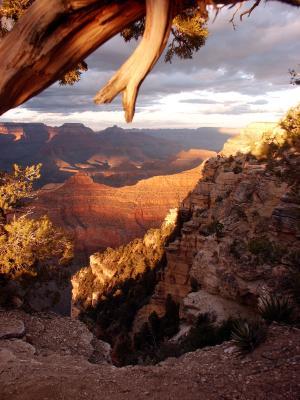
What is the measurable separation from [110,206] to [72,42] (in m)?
78.8

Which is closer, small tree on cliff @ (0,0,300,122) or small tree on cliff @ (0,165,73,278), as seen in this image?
small tree on cliff @ (0,0,300,122)

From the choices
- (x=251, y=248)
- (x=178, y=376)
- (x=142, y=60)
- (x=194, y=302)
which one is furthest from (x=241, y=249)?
(x=142, y=60)

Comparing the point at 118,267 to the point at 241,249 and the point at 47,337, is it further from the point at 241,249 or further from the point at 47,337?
the point at 47,337

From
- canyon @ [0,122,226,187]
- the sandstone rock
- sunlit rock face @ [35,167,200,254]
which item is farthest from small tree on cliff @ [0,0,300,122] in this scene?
canyon @ [0,122,226,187]

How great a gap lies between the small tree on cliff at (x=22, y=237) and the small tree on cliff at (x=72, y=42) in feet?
33.8

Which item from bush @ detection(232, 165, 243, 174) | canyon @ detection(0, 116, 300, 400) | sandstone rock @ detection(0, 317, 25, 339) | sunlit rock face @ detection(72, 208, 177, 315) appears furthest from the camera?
sunlit rock face @ detection(72, 208, 177, 315)

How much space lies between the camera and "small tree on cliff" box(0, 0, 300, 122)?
2.84m

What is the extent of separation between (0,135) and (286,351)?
196101mm

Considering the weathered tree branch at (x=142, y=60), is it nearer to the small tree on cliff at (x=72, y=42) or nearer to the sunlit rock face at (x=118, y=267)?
the small tree on cliff at (x=72, y=42)

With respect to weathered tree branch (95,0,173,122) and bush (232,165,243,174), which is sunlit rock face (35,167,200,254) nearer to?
Answer: bush (232,165,243,174)

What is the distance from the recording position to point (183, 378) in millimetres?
7176

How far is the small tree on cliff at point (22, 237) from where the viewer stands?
1262 centimetres

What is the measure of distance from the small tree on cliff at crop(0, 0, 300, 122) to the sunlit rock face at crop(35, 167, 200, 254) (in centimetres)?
7085

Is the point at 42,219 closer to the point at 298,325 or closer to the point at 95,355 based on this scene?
the point at 95,355
